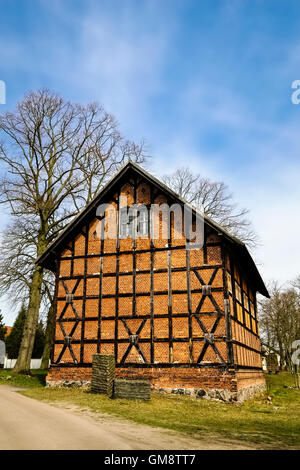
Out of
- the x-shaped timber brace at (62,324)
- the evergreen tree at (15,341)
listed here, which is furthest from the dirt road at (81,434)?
the evergreen tree at (15,341)

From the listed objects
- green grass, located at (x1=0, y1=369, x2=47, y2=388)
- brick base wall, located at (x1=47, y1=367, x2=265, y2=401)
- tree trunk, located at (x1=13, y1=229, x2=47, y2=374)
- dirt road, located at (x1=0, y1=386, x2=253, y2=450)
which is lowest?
green grass, located at (x1=0, y1=369, x2=47, y2=388)

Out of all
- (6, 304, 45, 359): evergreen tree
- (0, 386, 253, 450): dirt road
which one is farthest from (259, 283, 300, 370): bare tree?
(0, 386, 253, 450): dirt road

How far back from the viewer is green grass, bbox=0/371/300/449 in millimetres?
7977

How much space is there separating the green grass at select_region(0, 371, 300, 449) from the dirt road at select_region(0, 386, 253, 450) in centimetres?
73

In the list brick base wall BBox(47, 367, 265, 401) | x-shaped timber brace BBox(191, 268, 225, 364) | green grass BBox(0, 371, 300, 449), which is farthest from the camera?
x-shaped timber brace BBox(191, 268, 225, 364)

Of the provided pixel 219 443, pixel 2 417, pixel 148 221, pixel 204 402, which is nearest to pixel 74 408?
pixel 2 417

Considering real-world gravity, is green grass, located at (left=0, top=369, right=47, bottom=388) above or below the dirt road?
below

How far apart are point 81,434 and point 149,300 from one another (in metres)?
8.33

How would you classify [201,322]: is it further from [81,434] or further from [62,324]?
[81,434]

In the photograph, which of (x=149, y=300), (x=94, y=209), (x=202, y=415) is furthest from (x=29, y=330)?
(x=202, y=415)

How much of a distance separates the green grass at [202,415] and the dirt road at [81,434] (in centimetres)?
73

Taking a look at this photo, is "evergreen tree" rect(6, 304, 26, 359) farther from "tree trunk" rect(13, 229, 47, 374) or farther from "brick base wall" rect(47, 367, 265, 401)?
"brick base wall" rect(47, 367, 265, 401)

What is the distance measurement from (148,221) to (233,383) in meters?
7.32
